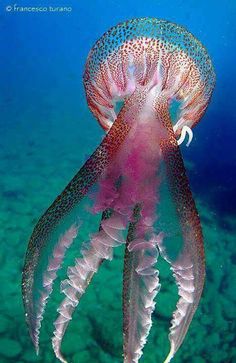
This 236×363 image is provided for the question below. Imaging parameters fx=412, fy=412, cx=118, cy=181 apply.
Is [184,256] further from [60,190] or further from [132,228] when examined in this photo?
[60,190]

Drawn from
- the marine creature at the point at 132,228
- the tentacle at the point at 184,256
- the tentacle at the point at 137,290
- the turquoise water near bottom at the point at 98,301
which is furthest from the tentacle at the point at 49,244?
the turquoise water near bottom at the point at 98,301

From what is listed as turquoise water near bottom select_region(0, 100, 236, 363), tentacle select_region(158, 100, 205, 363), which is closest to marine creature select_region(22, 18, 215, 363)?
tentacle select_region(158, 100, 205, 363)

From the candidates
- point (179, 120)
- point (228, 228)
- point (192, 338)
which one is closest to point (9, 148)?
point (228, 228)

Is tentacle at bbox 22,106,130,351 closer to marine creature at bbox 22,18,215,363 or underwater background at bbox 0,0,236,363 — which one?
marine creature at bbox 22,18,215,363

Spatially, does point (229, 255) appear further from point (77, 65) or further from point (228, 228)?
point (77, 65)

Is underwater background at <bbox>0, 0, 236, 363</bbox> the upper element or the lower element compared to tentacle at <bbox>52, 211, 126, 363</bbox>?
lower

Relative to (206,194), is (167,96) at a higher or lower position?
higher

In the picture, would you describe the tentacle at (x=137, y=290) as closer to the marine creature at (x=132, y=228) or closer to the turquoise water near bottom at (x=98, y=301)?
the marine creature at (x=132, y=228)
